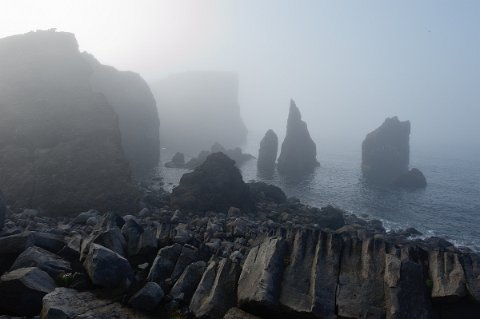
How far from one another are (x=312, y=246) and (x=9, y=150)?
36536mm

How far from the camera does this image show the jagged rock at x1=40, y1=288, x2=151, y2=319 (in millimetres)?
10273

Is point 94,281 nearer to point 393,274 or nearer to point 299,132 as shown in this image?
point 393,274

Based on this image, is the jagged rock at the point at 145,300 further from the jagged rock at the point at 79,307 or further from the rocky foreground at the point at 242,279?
the jagged rock at the point at 79,307

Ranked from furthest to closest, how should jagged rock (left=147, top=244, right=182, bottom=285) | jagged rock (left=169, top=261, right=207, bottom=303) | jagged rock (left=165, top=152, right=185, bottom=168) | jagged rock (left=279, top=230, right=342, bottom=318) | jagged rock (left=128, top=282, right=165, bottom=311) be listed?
1. jagged rock (left=165, top=152, right=185, bottom=168)
2. jagged rock (left=147, top=244, right=182, bottom=285)
3. jagged rock (left=169, top=261, right=207, bottom=303)
4. jagged rock (left=128, top=282, right=165, bottom=311)
5. jagged rock (left=279, top=230, right=342, bottom=318)

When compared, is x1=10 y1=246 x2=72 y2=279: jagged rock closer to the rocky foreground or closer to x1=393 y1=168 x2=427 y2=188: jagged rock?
the rocky foreground

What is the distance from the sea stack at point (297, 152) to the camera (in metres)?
106

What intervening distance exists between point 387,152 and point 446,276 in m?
102

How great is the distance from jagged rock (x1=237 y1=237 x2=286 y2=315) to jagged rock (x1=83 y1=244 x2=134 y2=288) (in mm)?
4222

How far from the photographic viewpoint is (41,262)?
42.4 ft

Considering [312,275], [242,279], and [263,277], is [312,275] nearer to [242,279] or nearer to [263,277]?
[263,277]

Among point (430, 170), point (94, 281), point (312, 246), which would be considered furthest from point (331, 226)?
point (430, 170)

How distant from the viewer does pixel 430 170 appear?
371 ft

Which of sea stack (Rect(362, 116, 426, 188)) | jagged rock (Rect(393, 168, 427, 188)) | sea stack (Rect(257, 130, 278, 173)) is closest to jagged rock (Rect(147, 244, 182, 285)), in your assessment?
jagged rock (Rect(393, 168, 427, 188))

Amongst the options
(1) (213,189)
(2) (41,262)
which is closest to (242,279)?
(2) (41,262)
